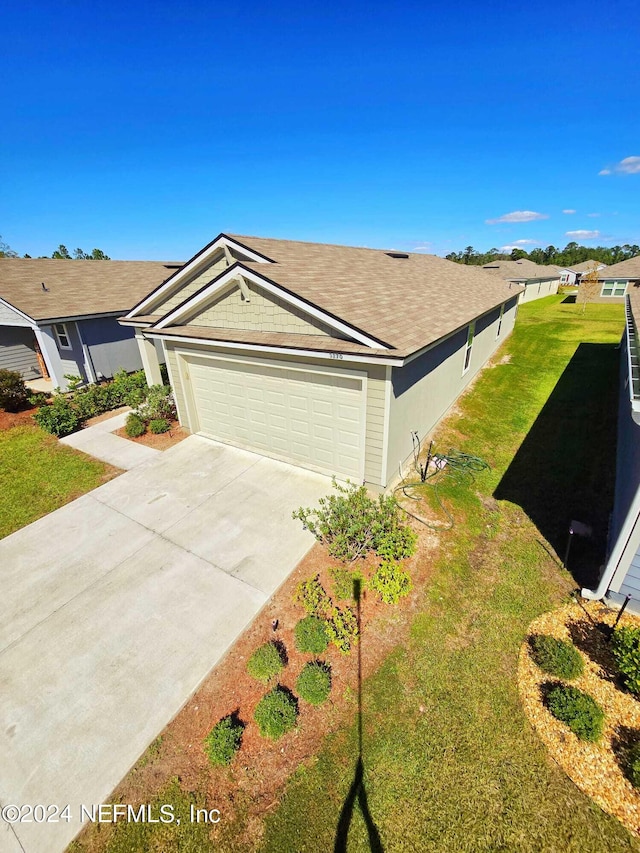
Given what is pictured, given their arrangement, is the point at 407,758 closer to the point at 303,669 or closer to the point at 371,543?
the point at 303,669

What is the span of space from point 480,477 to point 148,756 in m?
8.19

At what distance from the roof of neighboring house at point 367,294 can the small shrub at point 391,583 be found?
12.6ft

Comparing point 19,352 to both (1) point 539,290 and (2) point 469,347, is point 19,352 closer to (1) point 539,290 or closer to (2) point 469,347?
(2) point 469,347

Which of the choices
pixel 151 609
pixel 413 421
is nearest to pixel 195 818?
pixel 151 609

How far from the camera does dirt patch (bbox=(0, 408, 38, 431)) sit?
1280 centimetres

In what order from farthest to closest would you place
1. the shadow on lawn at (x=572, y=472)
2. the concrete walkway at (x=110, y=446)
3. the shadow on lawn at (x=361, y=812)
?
1. the concrete walkway at (x=110, y=446)
2. the shadow on lawn at (x=572, y=472)
3. the shadow on lawn at (x=361, y=812)

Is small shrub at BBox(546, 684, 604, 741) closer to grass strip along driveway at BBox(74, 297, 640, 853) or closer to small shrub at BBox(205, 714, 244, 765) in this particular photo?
grass strip along driveway at BBox(74, 297, 640, 853)

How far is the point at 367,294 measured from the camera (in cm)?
959

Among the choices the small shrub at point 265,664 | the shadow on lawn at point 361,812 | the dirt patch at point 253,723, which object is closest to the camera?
the shadow on lawn at point 361,812

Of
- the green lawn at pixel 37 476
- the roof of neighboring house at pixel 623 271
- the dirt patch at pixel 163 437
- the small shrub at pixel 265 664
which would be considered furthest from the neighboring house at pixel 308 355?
the roof of neighboring house at pixel 623 271

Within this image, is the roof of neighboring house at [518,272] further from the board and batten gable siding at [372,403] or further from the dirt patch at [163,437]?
the dirt patch at [163,437]

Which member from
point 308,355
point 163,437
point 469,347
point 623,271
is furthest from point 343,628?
point 623,271

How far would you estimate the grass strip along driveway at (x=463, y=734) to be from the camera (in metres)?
3.61

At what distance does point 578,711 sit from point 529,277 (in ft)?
160
